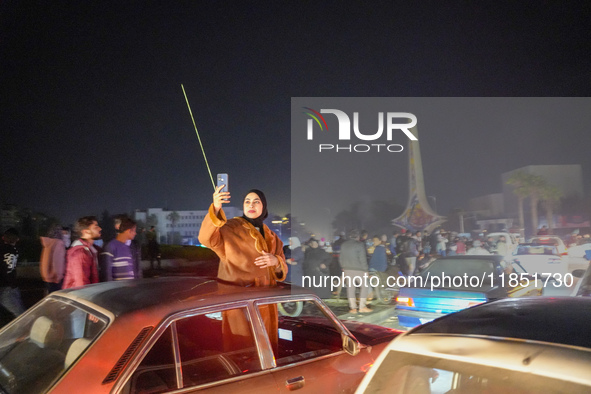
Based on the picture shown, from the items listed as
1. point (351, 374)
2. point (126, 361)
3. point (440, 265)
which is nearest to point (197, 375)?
point (126, 361)

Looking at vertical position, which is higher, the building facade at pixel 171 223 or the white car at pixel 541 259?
the building facade at pixel 171 223

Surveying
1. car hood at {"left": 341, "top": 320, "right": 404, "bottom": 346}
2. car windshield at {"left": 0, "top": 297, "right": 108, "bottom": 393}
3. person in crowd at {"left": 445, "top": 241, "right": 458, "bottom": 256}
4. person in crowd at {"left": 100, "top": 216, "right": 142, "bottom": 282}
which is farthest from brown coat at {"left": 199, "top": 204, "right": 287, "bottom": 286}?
person in crowd at {"left": 445, "top": 241, "right": 458, "bottom": 256}

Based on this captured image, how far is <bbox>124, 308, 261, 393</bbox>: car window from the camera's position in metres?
2.14

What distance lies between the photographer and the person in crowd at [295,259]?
29.8 feet

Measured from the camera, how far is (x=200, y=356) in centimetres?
258

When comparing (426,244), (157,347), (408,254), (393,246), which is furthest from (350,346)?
(426,244)

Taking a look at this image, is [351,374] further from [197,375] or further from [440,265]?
[440,265]

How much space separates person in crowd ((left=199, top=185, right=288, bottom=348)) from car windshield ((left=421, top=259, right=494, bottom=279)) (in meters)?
3.88

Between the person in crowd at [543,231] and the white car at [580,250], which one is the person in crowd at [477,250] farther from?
the person in crowd at [543,231]

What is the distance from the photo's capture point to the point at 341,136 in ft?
29.9

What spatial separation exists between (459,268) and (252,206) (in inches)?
172

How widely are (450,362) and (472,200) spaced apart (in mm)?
10591

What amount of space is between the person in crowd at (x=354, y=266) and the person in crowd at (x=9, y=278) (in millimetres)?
5199

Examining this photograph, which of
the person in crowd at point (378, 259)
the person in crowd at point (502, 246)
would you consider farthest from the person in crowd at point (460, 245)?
the person in crowd at point (378, 259)
